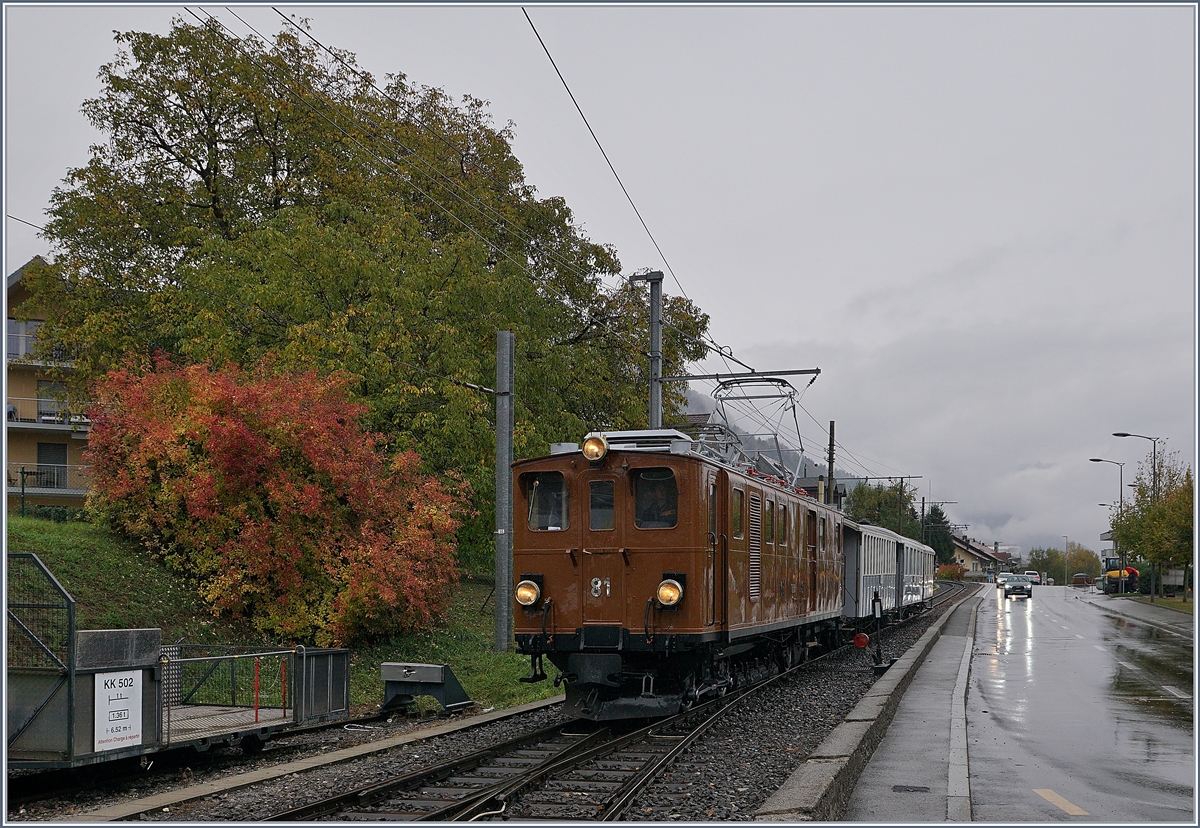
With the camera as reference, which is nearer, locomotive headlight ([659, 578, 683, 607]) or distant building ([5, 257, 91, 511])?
locomotive headlight ([659, 578, 683, 607])

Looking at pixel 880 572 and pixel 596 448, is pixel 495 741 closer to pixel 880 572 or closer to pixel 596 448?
pixel 596 448

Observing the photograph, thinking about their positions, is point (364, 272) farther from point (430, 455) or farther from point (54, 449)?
point (54, 449)

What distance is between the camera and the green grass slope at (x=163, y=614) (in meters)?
16.7

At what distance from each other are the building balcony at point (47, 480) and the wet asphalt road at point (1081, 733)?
28732mm

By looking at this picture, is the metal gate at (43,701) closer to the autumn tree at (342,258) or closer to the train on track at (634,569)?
the train on track at (634,569)

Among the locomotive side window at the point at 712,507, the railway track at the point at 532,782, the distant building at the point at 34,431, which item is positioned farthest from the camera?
the distant building at the point at 34,431

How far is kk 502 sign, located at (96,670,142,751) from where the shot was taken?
9.77 metres

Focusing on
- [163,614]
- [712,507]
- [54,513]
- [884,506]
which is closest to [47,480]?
[54,513]

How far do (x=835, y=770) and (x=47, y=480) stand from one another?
3778cm

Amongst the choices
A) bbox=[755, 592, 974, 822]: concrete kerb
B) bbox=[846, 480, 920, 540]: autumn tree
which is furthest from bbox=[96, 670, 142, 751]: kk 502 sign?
bbox=[846, 480, 920, 540]: autumn tree

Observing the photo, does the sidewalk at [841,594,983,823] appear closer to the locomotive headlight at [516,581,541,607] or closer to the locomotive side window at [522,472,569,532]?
the locomotive headlight at [516,581,541,607]

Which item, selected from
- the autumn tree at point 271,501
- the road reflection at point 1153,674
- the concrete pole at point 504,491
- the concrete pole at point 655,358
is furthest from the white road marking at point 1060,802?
the concrete pole at point 655,358

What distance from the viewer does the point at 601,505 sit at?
13.0 meters

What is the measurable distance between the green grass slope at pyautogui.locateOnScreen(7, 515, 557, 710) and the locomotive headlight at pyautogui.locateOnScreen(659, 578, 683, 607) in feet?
14.7
